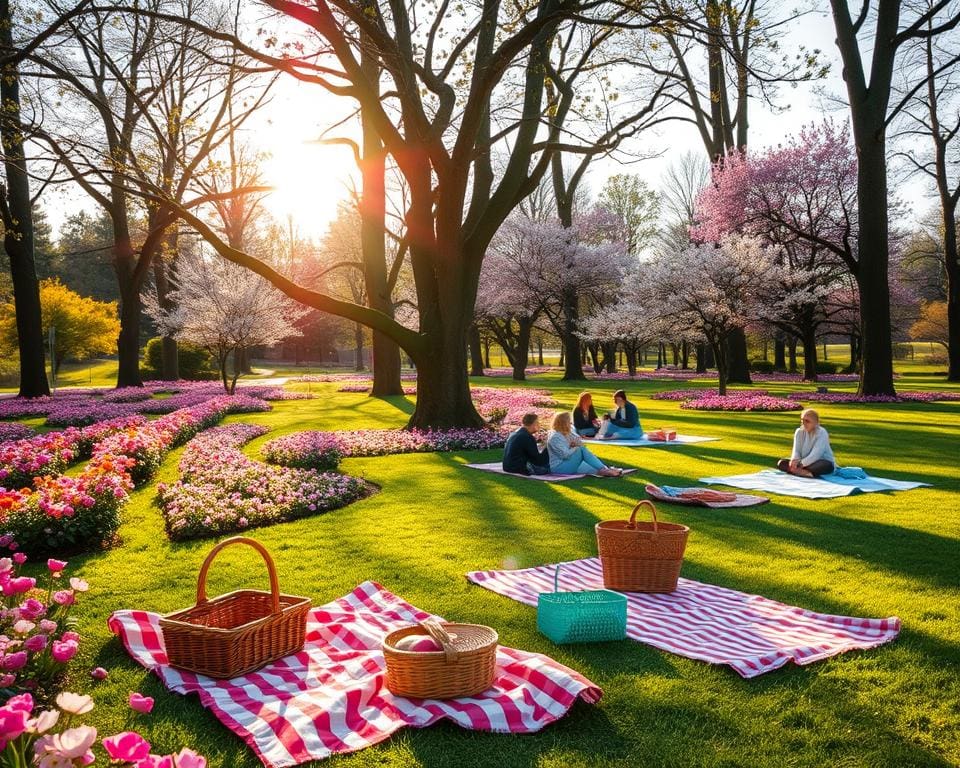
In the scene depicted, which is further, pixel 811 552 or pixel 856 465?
pixel 856 465

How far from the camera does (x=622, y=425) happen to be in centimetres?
1623

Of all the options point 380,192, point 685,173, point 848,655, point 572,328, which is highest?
point 685,173

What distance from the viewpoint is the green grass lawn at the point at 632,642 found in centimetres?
375

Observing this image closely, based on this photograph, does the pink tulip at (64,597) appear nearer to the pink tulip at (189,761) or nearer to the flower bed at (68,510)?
the flower bed at (68,510)

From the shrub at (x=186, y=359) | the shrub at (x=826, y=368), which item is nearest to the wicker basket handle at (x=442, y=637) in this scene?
the shrub at (x=186, y=359)

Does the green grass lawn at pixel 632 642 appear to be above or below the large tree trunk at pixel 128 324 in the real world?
below

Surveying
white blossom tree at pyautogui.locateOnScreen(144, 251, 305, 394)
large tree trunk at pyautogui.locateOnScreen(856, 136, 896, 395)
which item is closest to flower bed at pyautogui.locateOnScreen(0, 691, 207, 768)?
white blossom tree at pyautogui.locateOnScreen(144, 251, 305, 394)

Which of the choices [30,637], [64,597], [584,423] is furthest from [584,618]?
[584,423]

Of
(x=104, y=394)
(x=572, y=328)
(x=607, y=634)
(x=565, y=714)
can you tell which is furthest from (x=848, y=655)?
Result: (x=572, y=328)

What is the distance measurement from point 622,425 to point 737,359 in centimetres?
2196

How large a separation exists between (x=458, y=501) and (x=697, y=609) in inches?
181

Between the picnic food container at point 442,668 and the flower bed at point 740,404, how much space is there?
19665 millimetres

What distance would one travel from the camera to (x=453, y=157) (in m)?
15.6

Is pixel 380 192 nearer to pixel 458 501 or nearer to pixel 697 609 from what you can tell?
pixel 458 501
